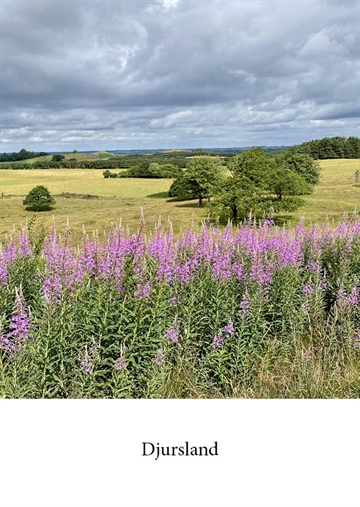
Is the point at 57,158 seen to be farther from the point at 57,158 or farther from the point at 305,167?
the point at 305,167

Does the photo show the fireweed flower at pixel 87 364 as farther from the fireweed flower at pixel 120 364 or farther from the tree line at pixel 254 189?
the tree line at pixel 254 189

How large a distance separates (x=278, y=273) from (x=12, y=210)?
48662 mm

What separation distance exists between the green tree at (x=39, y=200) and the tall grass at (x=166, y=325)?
44.8 meters

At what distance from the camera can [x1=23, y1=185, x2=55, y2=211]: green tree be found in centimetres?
4988

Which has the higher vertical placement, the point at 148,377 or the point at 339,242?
the point at 339,242

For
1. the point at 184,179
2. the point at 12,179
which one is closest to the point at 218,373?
the point at 184,179

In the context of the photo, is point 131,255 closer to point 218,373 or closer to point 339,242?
point 218,373

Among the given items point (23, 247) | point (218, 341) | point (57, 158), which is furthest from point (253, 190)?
point (57, 158)

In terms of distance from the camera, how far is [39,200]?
1975 inches

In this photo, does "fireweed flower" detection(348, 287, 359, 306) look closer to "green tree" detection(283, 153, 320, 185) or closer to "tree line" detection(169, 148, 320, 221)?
"tree line" detection(169, 148, 320, 221)

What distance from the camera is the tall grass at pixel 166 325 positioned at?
4383 mm

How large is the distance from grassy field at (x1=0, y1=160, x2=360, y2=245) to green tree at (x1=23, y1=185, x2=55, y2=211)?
1.09 metres

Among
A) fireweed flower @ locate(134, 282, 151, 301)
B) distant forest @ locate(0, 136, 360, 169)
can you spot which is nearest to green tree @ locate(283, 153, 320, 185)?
distant forest @ locate(0, 136, 360, 169)

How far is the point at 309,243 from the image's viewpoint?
353 inches
